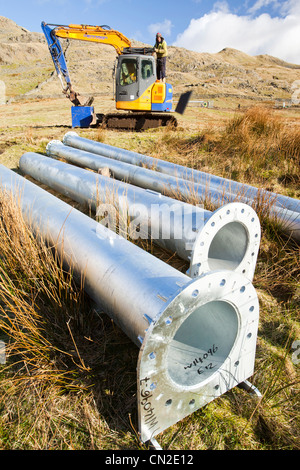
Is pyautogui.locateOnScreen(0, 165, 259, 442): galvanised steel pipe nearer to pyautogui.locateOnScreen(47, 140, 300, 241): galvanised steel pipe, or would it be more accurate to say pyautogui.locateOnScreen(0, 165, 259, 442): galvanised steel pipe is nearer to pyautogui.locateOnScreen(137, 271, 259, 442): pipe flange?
pyautogui.locateOnScreen(137, 271, 259, 442): pipe flange

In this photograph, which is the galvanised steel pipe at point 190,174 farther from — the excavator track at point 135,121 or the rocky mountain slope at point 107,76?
the rocky mountain slope at point 107,76

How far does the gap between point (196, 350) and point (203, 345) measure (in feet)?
0.18

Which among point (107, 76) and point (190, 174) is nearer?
point (190, 174)

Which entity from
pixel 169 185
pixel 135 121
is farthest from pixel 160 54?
pixel 169 185

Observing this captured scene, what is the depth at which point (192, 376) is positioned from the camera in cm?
162

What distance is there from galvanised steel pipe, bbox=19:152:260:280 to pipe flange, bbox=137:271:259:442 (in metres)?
0.51

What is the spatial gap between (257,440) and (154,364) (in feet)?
2.75

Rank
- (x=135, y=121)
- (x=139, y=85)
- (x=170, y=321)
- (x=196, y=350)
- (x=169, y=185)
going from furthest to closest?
(x=135, y=121) → (x=139, y=85) → (x=169, y=185) → (x=196, y=350) → (x=170, y=321)

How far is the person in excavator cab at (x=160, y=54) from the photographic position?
31.2 ft

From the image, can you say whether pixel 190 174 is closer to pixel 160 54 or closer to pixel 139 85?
pixel 139 85

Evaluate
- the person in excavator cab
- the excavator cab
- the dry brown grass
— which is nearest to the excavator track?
the excavator cab

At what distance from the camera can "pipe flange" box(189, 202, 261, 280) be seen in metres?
2.12

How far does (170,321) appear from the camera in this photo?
1296mm

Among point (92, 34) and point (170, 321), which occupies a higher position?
point (92, 34)
